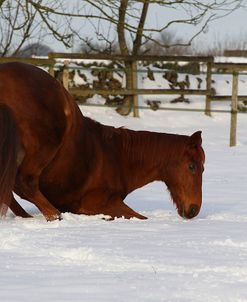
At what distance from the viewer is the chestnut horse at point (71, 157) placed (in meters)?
6.10

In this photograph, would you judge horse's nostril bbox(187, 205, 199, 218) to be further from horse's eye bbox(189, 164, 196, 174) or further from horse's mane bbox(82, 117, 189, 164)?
A: horse's mane bbox(82, 117, 189, 164)

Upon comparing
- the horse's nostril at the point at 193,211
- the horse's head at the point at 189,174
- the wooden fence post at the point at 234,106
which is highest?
the horse's head at the point at 189,174

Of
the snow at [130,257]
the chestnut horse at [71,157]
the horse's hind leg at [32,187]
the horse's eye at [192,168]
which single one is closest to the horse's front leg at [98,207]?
the chestnut horse at [71,157]

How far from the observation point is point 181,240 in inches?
198

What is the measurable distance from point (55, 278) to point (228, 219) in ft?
9.23

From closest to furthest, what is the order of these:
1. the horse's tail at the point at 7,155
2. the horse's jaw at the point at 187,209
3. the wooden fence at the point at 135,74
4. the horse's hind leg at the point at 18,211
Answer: the horse's tail at the point at 7,155
the horse's hind leg at the point at 18,211
the horse's jaw at the point at 187,209
the wooden fence at the point at 135,74

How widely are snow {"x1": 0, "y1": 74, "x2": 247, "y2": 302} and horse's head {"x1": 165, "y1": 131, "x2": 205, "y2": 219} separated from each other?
0.46 ft

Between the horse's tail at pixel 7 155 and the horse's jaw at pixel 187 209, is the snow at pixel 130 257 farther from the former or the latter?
the horse's tail at pixel 7 155

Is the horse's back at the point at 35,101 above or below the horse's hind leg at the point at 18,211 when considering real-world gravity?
above

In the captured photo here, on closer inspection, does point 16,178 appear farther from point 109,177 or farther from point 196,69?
point 196,69

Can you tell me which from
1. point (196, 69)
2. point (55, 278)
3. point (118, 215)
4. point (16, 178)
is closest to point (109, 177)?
point (118, 215)

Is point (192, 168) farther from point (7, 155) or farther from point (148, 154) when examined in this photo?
point (7, 155)

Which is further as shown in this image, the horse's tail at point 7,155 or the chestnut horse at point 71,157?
the chestnut horse at point 71,157

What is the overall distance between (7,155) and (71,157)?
668 mm
